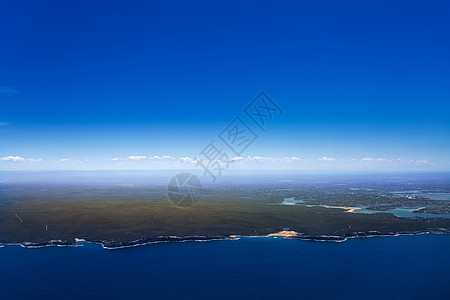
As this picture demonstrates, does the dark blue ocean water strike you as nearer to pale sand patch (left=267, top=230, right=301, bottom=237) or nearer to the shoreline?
the shoreline

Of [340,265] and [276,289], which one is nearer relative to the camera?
[276,289]

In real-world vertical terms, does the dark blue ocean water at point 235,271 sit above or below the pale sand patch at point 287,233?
below

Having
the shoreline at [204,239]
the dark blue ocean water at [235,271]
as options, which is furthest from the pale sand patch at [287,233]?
the dark blue ocean water at [235,271]

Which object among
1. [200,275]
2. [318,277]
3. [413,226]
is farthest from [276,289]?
[413,226]

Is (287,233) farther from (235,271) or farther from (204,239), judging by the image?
(235,271)

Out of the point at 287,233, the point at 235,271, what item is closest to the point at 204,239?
the point at 235,271

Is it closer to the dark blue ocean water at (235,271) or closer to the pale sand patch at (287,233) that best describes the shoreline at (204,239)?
the pale sand patch at (287,233)

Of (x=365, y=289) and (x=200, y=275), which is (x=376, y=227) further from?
(x=200, y=275)

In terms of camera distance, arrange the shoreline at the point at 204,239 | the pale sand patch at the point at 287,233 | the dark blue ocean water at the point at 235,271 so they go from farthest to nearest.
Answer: the pale sand patch at the point at 287,233 < the shoreline at the point at 204,239 < the dark blue ocean water at the point at 235,271

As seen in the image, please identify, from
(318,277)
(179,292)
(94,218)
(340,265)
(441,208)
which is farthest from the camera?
(441,208)
